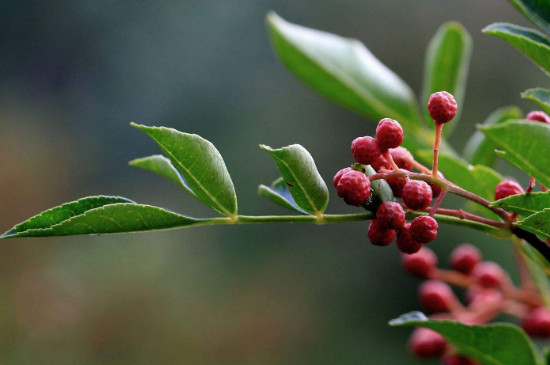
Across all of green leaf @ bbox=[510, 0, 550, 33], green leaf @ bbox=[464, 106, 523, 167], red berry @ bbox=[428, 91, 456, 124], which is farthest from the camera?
green leaf @ bbox=[464, 106, 523, 167]

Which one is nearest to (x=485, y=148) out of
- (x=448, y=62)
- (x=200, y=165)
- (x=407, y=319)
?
(x=448, y=62)

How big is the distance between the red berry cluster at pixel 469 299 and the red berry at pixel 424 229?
57 centimetres

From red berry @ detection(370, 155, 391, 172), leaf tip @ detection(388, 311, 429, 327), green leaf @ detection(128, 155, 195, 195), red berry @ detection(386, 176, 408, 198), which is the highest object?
green leaf @ detection(128, 155, 195, 195)

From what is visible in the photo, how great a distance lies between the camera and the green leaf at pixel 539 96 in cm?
70

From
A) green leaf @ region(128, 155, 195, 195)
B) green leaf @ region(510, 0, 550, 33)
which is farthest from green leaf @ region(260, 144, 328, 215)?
green leaf @ region(510, 0, 550, 33)

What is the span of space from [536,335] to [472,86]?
532cm

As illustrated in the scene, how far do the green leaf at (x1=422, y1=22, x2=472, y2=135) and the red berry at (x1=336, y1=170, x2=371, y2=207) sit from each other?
712 mm

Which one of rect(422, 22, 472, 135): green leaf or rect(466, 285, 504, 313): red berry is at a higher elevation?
rect(422, 22, 472, 135): green leaf

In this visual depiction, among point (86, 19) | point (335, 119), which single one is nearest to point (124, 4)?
point (86, 19)

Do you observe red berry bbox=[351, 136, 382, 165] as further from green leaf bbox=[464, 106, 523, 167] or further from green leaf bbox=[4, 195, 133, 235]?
green leaf bbox=[464, 106, 523, 167]

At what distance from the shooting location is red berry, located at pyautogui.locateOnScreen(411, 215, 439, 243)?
0.64 m

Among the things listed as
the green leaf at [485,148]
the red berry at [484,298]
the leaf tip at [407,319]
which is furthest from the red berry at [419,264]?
the leaf tip at [407,319]

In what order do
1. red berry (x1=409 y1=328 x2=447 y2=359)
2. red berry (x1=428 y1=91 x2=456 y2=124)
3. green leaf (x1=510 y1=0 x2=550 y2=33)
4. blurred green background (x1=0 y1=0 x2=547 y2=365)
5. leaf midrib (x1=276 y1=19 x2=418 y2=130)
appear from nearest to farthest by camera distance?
red berry (x1=428 y1=91 x2=456 y2=124), green leaf (x1=510 y1=0 x2=550 y2=33), red berry (x1=409 y1=328 x2=447 y2=359), leaf midrib (x1=276 y1=19 x2=418 y2=130), blurred green background (x1=0 y1=0 x2=547 y2=365)

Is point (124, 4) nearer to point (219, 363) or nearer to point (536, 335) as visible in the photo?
point (219, 363)
